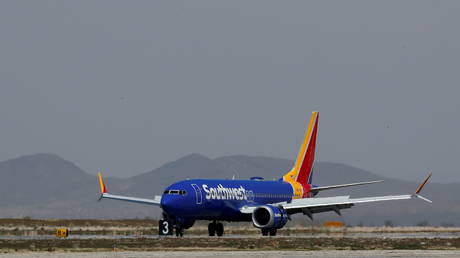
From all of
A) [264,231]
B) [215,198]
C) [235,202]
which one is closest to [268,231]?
[264,231]

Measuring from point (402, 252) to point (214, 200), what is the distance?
962 inches

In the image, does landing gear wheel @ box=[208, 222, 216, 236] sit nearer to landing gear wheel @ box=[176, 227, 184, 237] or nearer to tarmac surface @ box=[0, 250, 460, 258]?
landing gear wheel @ box=[176, 227, 184, 237]

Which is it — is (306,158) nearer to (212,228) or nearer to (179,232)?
(212,228)

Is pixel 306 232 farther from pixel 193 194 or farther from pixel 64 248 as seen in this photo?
pixel 64 248

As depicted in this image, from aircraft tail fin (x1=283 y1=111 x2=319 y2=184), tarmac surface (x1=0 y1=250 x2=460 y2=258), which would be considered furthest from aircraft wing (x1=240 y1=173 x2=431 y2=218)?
tarmac surface (x1=0 y1=250 x2=460 y2=258)

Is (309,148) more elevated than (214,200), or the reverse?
(309,148)

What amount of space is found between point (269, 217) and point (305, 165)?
1493 centimetres

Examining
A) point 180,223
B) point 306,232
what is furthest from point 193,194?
point 306,232

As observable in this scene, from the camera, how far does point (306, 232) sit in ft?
263

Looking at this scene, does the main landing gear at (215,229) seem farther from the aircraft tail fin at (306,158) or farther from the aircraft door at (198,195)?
the aircraft tail fin at (306,158)

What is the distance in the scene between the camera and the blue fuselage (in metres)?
68.0

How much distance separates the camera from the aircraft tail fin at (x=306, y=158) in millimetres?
84312

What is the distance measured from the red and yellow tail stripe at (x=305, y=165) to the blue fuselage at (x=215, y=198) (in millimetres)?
4942

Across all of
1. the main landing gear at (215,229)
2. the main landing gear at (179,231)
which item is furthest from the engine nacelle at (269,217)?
the main landing gear at (179,231)
